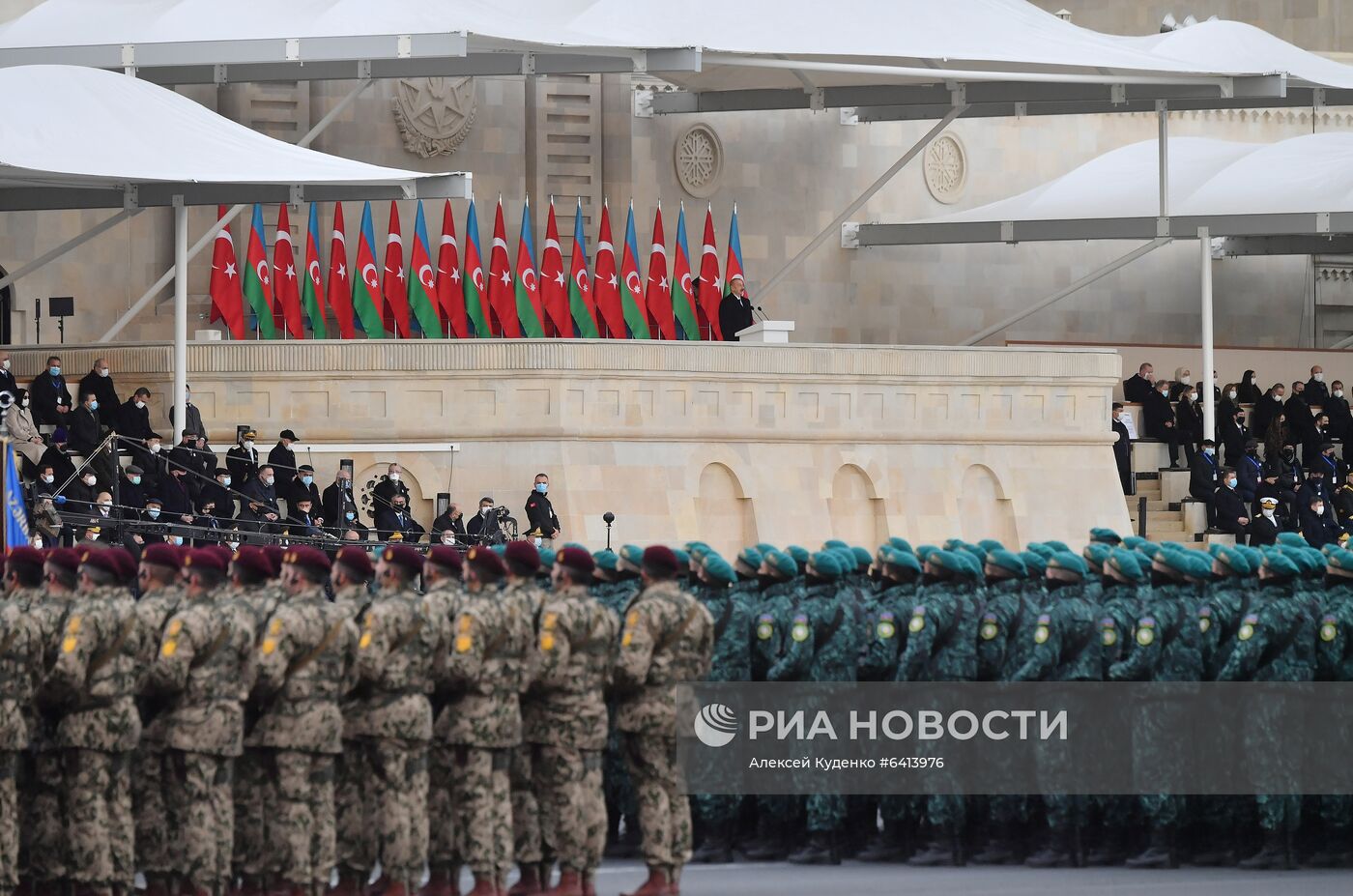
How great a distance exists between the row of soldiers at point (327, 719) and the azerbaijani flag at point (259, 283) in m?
19.8

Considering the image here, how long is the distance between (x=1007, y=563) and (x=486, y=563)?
3.68m

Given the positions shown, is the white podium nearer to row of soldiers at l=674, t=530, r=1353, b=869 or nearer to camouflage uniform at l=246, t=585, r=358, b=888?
row of soldiers at l=674, t=530, r=1353, b=869

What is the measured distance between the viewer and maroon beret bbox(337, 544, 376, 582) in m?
12.7

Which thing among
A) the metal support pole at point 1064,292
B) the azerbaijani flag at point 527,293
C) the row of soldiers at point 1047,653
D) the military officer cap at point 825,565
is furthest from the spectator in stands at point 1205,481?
the military officer cap at point 825,565

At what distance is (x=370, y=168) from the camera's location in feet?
92.6

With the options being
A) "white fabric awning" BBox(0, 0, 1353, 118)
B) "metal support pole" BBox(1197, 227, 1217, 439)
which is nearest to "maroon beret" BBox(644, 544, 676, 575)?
"white fabric awning" BBox(0, 0, 1353, 118)

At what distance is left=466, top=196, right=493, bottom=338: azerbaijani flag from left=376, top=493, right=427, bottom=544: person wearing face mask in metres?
5.99

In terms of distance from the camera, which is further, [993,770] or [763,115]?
[763,115]

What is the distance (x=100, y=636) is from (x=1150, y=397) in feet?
80.0

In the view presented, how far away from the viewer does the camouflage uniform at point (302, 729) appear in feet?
39.7

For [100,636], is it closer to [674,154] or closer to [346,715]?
[346,715]

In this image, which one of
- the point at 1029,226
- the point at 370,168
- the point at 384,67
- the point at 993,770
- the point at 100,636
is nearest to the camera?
the point at 100,636

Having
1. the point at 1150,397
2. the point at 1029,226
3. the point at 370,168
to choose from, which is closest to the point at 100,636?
the point at 370,168

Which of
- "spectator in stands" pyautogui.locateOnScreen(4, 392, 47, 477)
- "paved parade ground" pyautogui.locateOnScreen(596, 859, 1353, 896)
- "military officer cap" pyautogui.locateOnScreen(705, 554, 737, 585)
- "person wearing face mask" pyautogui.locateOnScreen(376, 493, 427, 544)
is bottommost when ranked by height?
"paved parade ground" pyautogui.locateOnScreen(596, 859, 1353, 896)
